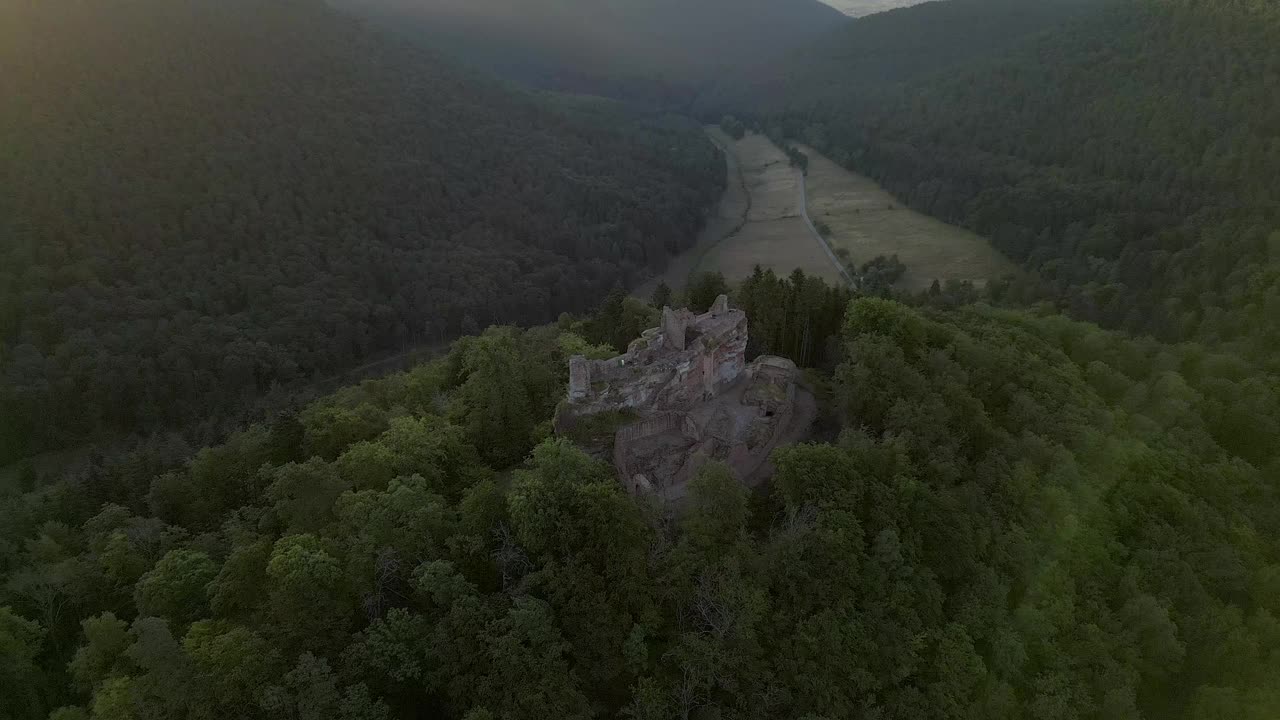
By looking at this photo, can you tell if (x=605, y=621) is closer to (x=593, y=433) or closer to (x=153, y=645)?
(x=593, y=433)

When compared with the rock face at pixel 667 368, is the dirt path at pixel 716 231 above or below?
below

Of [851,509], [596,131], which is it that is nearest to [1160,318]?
[851,509]

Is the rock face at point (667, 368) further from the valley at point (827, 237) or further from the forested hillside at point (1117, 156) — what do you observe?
the valley at point (827, 237)

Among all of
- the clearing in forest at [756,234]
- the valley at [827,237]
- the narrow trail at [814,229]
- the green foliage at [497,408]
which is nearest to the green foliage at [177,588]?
the green foliage at [497,408]

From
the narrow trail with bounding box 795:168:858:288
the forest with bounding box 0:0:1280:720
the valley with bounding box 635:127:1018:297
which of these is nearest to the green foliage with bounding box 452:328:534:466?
the forest with bounding box 0:0:1280:720

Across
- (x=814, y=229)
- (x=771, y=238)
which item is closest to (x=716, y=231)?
(x=771, y=238)

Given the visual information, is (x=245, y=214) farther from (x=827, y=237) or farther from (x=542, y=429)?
(x=827, y=237)
